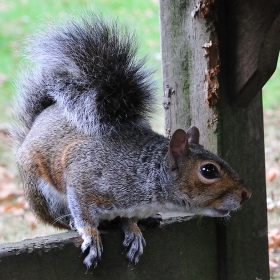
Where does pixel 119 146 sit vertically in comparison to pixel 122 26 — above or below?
below

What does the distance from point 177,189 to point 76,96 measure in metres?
0.51

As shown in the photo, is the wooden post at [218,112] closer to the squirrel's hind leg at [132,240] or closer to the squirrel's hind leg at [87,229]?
the squirrel's hind leg at [132,240]

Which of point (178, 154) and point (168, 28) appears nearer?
point (178, 154)

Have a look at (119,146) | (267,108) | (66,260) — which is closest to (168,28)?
(119,146)

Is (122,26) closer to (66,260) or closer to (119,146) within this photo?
(119,146)

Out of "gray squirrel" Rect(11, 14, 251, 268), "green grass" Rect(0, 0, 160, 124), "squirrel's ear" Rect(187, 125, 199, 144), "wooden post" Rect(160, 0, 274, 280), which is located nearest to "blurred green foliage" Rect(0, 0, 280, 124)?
"green grass" Rect(0, 0, 160, 124)

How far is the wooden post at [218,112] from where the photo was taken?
2.35 m

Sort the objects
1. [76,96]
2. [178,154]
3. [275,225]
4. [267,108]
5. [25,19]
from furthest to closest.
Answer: [25,19] < [267,108] < [275,225] < [76,96] < [178,154]

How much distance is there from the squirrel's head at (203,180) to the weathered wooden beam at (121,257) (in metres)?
0.24

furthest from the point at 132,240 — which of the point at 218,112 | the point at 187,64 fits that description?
the point at 187,64

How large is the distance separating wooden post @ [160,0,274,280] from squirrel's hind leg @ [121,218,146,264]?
42 centimetres

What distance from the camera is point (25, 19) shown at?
25.1 ft

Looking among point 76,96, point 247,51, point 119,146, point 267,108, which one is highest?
point 267,108

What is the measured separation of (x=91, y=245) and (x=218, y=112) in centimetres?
69
